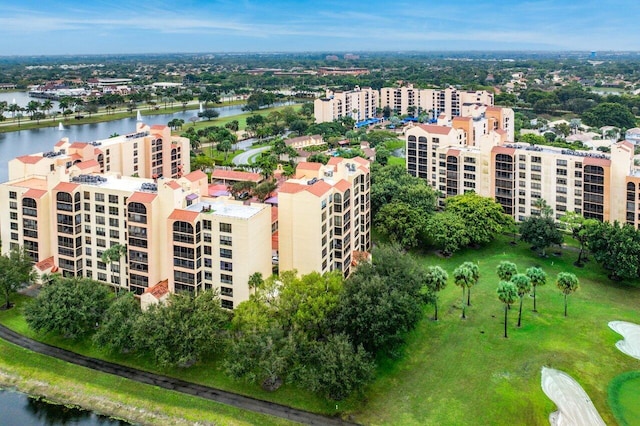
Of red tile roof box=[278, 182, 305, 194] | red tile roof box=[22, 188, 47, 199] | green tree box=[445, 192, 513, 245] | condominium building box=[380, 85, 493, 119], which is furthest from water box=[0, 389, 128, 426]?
condominium building box=[380, 85, 493, 119]

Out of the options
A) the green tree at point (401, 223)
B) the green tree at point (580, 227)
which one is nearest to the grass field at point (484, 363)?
the green tree at point (580, 227)

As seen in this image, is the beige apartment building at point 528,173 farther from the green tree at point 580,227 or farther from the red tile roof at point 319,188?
the red tile roof at point 319,188

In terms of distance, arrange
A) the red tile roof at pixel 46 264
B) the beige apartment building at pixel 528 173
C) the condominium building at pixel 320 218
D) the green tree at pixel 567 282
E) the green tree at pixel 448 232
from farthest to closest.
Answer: the beige apartment building at pixel 528 173 → the green tree at pixel 448 232 → the red tile roof at pixel 46 264 → the condominium building at pixel 320 218 → the green tree at pixel 567 282

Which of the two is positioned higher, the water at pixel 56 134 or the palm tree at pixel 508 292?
the water at pixel 56 134

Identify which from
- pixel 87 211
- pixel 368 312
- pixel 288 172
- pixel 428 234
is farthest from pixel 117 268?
pixel 288 172

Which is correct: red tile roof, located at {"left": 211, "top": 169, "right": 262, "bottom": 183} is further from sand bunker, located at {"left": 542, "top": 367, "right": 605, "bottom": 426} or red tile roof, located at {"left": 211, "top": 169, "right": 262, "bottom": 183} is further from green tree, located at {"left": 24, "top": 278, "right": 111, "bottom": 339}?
sand bunker, located at {"left": 542, "top": 367, "right": 605, "bottom": 426}

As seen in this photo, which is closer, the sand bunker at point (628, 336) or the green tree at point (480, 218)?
the sand bunker at point (628, 336)

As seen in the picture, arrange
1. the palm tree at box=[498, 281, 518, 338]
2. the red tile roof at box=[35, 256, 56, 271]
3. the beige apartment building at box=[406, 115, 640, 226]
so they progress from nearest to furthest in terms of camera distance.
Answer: the palm tree at box=[498, 281, 518, 338] → the red tile roof at box=[35, 256, 56, 271] → the beige apartment building at box=[406, 115, 640, 226]
